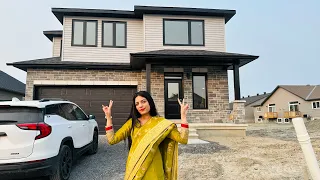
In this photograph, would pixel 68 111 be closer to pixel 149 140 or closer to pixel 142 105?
pixel 142 105

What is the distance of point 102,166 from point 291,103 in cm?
3550

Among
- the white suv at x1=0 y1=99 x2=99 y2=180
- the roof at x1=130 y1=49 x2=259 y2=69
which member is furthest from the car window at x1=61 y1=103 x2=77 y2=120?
the roof at x1=130 y1=49 x2=259 y2=69

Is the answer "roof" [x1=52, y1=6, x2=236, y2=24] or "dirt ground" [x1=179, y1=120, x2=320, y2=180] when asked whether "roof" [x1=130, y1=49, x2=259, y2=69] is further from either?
"dirt ground" [x1=179, y1=120, x2=320, y2=180]

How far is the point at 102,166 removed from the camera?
5613 millimetres

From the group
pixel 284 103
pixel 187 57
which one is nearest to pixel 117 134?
pixel 187 57

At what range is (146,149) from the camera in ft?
6.50

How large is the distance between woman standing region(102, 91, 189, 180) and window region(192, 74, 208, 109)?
31.3ft

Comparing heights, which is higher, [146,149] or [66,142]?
[146,149]

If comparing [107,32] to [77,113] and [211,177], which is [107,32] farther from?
[211,177]

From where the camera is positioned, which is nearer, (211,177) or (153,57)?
(211,177)

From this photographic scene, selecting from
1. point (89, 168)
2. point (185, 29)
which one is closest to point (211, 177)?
A: point (89, 168)

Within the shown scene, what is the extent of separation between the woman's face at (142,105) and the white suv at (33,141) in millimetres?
2331

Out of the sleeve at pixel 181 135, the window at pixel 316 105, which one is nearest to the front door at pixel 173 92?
the sleeve at pixel 181 135

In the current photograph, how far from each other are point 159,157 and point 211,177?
302 centimetres
